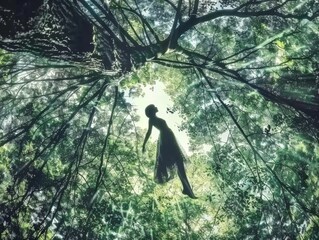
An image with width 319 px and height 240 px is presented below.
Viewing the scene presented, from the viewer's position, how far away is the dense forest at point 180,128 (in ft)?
19.1

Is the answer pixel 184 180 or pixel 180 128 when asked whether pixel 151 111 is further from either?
pixel 180 128

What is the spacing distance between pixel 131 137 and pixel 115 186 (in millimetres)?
1962

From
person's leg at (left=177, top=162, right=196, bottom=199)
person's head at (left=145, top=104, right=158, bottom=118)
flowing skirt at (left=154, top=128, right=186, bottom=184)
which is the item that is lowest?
person's leg at (left=177, top=162, right=196, bottom=199)

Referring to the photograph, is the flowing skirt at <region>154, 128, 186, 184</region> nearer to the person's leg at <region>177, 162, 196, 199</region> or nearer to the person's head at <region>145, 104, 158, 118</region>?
the person's leg at <region>177, 162, 196, 199</region>

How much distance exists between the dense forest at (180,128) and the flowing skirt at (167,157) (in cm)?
83

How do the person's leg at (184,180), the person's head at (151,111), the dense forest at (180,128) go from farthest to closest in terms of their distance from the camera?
the person's head at (151,111)
the person's leg at (184,180)
the dense forest at (180,128)

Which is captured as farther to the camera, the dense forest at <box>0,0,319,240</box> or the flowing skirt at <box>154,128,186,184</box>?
the flowing skirt at <box>154,128,186,184</box>

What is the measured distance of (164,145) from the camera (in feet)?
22.8

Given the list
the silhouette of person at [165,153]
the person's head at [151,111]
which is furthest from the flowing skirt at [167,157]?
the person's head at [151,111]

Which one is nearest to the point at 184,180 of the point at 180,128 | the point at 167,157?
the point at 167,157

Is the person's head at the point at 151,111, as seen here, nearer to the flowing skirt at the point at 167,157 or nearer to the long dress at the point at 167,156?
the long dress at the point at 167,156

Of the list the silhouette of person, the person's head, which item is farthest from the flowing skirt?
the person's head

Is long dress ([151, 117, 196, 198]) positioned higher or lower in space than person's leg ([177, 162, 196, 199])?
higher

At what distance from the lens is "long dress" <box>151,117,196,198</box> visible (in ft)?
22.5
